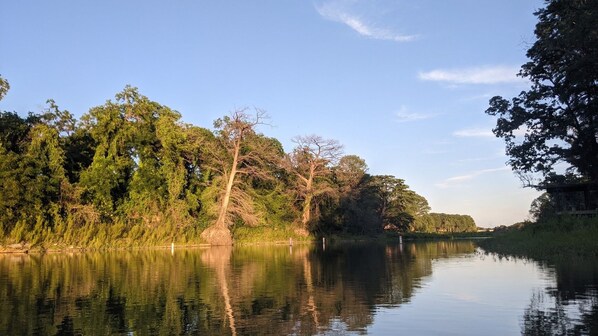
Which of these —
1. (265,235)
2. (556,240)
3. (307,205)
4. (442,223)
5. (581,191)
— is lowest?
(556,240)

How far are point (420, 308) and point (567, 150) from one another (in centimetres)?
2675

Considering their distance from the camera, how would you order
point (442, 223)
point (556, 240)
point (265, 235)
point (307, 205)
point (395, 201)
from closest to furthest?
point (556, 240)
point (265, 235)
point (307, 205)
point (395, 201)
point (442, 223)

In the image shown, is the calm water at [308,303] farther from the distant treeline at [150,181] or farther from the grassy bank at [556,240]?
the distant treeline at [150,181]

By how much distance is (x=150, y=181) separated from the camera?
4875 cm

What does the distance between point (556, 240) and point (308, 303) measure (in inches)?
766

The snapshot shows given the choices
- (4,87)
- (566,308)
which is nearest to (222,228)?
(4,87)

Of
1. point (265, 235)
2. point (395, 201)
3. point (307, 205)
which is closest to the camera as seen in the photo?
point (265, 235)

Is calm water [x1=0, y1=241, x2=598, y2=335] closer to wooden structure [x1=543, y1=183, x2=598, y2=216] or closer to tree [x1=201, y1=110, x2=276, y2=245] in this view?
wooden structure [x1=543, y1=183, x2=598, y2=216]

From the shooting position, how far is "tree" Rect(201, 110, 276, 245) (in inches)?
1876

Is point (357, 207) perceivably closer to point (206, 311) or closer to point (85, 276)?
point (85, 276)

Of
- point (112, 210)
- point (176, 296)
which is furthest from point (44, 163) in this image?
point (176, 296)

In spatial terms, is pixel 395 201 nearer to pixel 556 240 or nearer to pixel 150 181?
pixel 150 181

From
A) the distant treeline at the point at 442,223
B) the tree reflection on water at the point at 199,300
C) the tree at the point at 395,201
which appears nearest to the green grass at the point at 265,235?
the tree at the point at 395,201

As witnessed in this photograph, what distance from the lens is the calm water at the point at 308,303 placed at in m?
8.35
